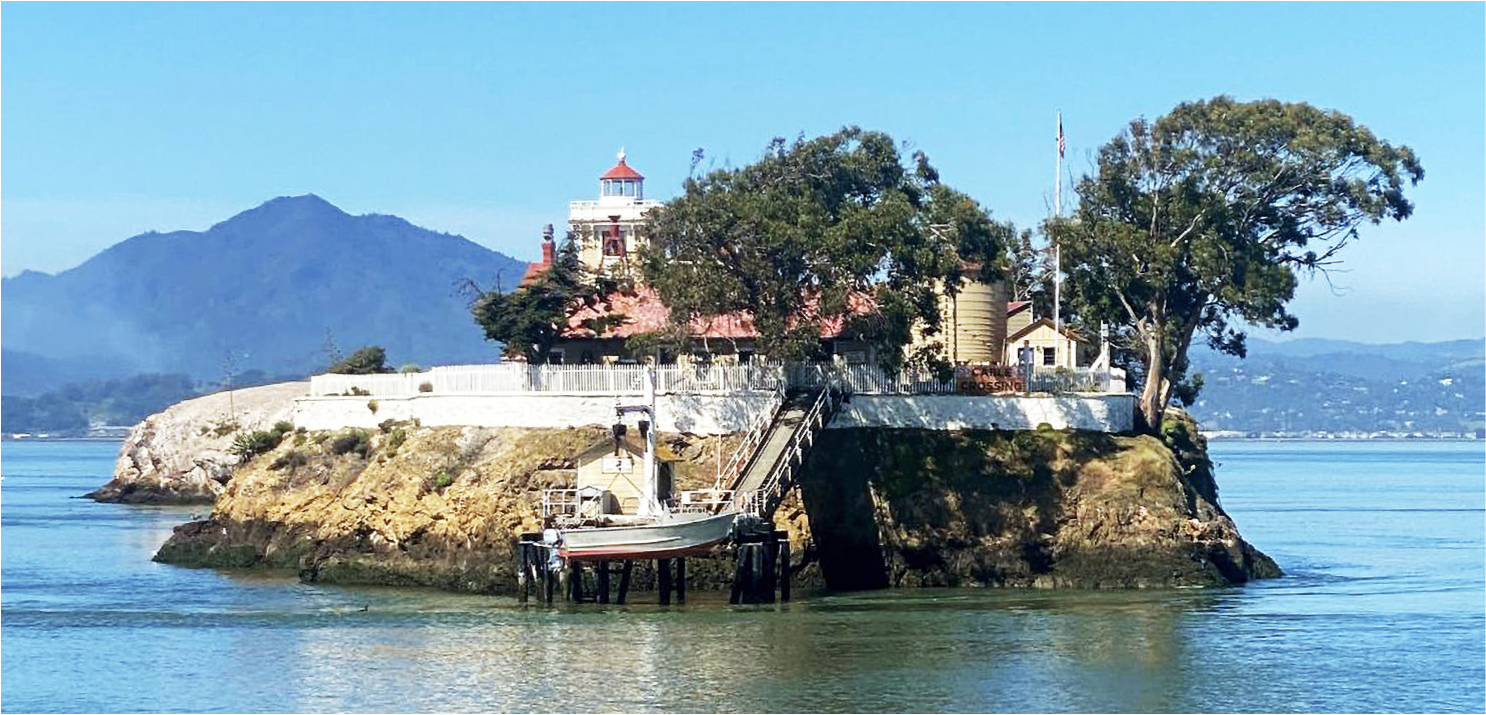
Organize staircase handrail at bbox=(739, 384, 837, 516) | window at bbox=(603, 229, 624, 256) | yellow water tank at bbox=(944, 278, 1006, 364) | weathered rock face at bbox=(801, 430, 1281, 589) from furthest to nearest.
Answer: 1. window at bbox=(603, 229, 624, 256)
2. yellow water tank at bbox=(944, 278, 1006, 364)
3. weathered rock face at bbox=(801, 430, 1281, 589)
4. staircase handrail at bbox=(739, 384, 837, 516)

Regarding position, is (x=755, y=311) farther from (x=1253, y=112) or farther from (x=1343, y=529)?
(x=1343, y=529)

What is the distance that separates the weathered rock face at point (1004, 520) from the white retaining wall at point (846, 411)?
1479 millimetres

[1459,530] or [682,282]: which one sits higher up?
[682,282]

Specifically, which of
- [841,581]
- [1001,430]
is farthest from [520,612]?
[1001,430]

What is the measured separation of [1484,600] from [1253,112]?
17878mm

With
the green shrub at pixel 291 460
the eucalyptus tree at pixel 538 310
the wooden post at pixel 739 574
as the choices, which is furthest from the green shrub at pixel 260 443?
the wooden post at pixel 739 574

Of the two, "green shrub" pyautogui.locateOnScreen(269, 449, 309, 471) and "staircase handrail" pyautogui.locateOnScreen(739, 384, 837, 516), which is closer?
"staircase handrail" pyautogui.locateOnScreen(739, 384, 837, 516)

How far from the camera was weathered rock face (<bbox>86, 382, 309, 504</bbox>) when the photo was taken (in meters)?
123

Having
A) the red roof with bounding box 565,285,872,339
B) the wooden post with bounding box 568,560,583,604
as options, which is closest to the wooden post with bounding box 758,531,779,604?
the wooden post with bounding box 568,560,583,604

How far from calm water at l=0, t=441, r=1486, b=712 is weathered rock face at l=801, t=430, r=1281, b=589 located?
1.57 m

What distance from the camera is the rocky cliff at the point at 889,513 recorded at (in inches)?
2559

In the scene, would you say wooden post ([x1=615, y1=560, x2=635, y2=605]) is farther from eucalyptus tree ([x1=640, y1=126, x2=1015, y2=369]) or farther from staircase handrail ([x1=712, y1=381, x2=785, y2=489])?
eucalyptus tree ([x1=640, y1=126, x2=1015, y2=369])

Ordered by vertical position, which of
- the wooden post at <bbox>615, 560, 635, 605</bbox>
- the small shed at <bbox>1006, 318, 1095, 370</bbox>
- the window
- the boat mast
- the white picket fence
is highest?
the window

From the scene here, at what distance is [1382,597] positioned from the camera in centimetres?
6506
